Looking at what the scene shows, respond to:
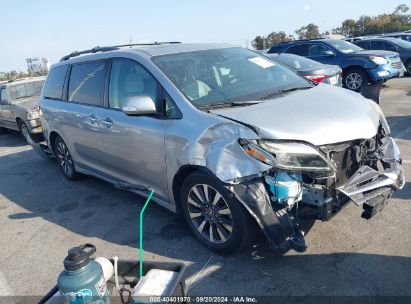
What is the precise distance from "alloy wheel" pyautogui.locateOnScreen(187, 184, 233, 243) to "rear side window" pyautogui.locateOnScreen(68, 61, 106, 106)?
6.10 ft

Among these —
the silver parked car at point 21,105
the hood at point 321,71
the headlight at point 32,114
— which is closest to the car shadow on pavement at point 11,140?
the silver parked car at point 21,105

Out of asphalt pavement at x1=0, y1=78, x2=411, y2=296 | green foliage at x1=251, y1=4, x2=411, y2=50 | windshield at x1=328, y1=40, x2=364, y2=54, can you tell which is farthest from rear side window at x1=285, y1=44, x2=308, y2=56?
green foliage at x1=251, y1=4, x2=411, y2=50

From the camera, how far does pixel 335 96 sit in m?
3.61

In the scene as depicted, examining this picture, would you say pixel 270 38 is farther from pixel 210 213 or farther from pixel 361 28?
pixel 210 213

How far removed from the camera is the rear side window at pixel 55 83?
555 cm

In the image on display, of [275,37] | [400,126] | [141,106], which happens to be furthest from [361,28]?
[141,106]

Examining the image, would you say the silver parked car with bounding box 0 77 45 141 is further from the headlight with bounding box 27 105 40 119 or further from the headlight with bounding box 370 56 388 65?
the headlight with bounding box 370 56 388 65

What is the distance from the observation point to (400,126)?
23.4 feet

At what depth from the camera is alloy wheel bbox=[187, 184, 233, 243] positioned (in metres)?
3.14

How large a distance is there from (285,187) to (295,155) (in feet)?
0.82

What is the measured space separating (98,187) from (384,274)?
157 inches

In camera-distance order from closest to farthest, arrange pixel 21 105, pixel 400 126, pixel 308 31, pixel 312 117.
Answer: pixel 312 117
pixel 400 126
pixel 21 105
pixel 308 31

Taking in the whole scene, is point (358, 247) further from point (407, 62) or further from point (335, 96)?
point (407, 62)

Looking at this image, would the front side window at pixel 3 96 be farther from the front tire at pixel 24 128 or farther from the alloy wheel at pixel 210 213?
the alloy wheel at pixel 210 213
